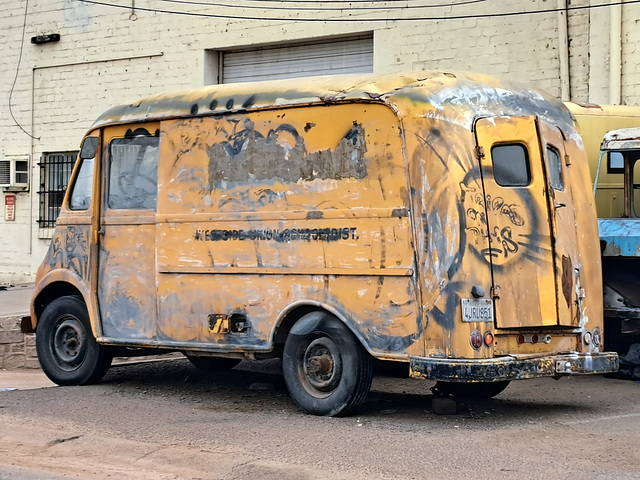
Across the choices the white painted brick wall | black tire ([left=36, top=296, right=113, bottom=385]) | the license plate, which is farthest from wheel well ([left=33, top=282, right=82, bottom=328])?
the white painted brick wall

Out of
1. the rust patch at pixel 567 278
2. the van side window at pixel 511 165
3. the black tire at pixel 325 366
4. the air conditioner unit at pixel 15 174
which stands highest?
the air conditioner unit at pixel 15 174

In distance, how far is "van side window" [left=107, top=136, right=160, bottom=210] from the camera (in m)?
9.88

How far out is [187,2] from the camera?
18953 millimetres

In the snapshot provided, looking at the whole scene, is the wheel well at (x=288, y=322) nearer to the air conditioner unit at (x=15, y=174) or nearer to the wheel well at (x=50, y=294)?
the wheel well at (x=50, y=294)

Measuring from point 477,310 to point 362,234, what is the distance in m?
1.09

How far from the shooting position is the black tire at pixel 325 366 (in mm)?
8359

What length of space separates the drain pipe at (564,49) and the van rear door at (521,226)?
6930 millimetres

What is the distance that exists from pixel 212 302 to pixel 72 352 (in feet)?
6.72

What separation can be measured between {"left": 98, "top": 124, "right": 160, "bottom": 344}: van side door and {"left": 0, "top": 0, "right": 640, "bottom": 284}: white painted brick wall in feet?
23.9

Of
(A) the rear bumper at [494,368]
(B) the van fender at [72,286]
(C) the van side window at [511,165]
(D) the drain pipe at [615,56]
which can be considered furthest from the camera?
(D) the drain pipe at [615,56]

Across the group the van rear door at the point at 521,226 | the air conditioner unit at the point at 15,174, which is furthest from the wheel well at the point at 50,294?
the air conditioner unit at the point at 15,174

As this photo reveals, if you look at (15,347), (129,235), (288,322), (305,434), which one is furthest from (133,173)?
(15,347)

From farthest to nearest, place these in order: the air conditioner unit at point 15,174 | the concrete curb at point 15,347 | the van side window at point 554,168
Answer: the air conditioner unit at point 15,174 → the concrete curb at point 15,347 → the van side window at point 554,168

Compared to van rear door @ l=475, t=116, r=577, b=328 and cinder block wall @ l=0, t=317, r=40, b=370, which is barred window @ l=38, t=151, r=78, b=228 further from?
van rear door @ l=475, t=116, r=577, b=328
